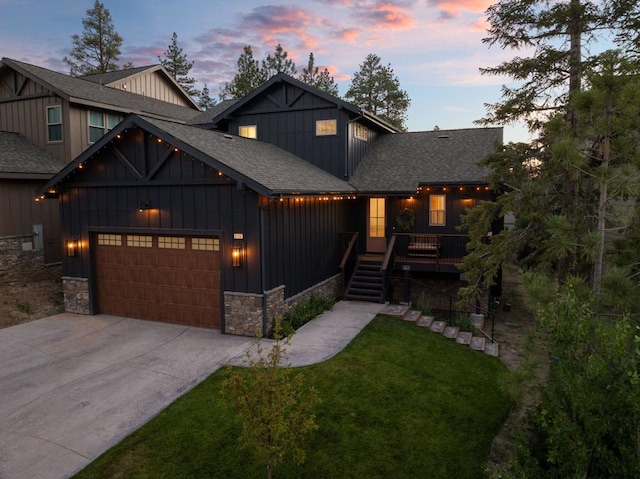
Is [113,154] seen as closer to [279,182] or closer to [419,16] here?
[279,182]

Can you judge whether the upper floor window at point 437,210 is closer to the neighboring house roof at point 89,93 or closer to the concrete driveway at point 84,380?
the concrete driveway at point 84,380

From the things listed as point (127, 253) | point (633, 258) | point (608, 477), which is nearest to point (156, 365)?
point (127, 253)

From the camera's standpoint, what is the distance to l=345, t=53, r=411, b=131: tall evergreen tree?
129 feet

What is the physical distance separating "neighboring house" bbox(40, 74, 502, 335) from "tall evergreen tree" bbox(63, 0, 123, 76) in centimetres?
2782

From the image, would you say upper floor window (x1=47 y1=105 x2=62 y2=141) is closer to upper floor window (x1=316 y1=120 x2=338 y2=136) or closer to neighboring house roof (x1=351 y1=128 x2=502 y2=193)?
upper floor window (x1=316 y1=120 x2=338 y2=136)

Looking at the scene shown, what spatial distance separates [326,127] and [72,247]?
9.79 metres

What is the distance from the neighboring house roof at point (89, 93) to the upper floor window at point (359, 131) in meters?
10.3

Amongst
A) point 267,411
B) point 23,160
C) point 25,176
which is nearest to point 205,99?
point 23,160

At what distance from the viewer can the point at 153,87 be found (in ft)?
84.5

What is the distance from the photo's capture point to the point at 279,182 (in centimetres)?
1114

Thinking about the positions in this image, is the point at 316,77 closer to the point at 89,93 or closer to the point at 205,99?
the point at 205,99

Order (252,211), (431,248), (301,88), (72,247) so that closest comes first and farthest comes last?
(252,211), (72,247), (431,248), (301,88)

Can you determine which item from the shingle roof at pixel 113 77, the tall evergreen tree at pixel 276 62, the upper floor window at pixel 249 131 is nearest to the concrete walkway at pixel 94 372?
the upper floor window at pixel 249 131

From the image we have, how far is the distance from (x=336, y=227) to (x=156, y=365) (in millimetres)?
8240
